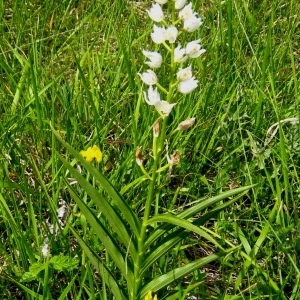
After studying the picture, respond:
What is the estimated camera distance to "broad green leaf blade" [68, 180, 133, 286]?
3.70ft

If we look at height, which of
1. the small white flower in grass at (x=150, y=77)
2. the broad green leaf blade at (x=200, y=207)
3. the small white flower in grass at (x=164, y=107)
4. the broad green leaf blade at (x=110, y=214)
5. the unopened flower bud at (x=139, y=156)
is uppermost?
the small white flower in grass at (x=150, y=77)

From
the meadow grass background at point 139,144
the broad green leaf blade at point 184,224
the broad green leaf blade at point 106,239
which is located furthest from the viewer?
the meadow grass background at point 139,144

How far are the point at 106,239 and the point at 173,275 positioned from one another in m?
0.15

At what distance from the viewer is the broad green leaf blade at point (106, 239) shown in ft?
3.70

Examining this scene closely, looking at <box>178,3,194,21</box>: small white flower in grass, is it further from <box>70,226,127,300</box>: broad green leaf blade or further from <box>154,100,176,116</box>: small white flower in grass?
<box>70,226,127,300</box>: broad green leaf blade

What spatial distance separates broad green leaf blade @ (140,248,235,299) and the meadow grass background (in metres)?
0.09

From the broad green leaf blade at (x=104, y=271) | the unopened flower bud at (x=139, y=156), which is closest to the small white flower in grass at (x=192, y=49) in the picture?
the unopened flower bud at (x=139, y=156)

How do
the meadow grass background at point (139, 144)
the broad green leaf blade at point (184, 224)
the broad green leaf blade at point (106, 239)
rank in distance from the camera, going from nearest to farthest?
the broad green leaf blade at point (184, 224) < the broad green leaf blade at point (106, 239) < the meadow grass background at point (139, 144)

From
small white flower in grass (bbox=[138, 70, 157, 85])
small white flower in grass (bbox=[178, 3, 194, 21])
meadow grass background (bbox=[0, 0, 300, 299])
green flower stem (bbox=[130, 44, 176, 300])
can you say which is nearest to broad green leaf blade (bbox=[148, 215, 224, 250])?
green flower stem (bbox=[130, 44, 176, 300])

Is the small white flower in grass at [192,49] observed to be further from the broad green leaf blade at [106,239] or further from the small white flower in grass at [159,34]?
the broad green leaf blade at [106,239]

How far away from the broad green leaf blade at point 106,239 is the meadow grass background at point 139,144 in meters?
0.07

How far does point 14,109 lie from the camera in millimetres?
1794

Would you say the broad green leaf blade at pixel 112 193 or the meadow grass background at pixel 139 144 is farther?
the meadow grass background at pixel 139 144

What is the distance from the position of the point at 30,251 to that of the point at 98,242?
7.0 inches
